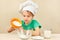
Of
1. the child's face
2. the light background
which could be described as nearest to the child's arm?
the child's face

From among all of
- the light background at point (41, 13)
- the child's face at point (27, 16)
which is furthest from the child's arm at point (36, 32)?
the light background at point (41, 13)

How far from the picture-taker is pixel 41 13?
124cm

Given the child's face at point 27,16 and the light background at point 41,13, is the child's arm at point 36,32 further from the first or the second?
the light background at point 41,13

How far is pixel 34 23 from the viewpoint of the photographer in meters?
1.00

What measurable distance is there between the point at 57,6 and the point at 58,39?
0.37 meters

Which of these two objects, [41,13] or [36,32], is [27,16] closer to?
[36,32]

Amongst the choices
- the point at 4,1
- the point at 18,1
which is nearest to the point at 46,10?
the point at 18,1

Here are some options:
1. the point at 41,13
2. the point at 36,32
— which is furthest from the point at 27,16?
the point at 41,13

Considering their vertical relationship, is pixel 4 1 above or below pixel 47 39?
above

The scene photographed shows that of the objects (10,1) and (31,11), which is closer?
(31,11)

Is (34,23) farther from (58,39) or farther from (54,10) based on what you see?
(54,10)

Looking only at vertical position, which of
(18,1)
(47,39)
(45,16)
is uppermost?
(18,1)

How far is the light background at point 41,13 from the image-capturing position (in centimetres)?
122

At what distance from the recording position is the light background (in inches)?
48.1
